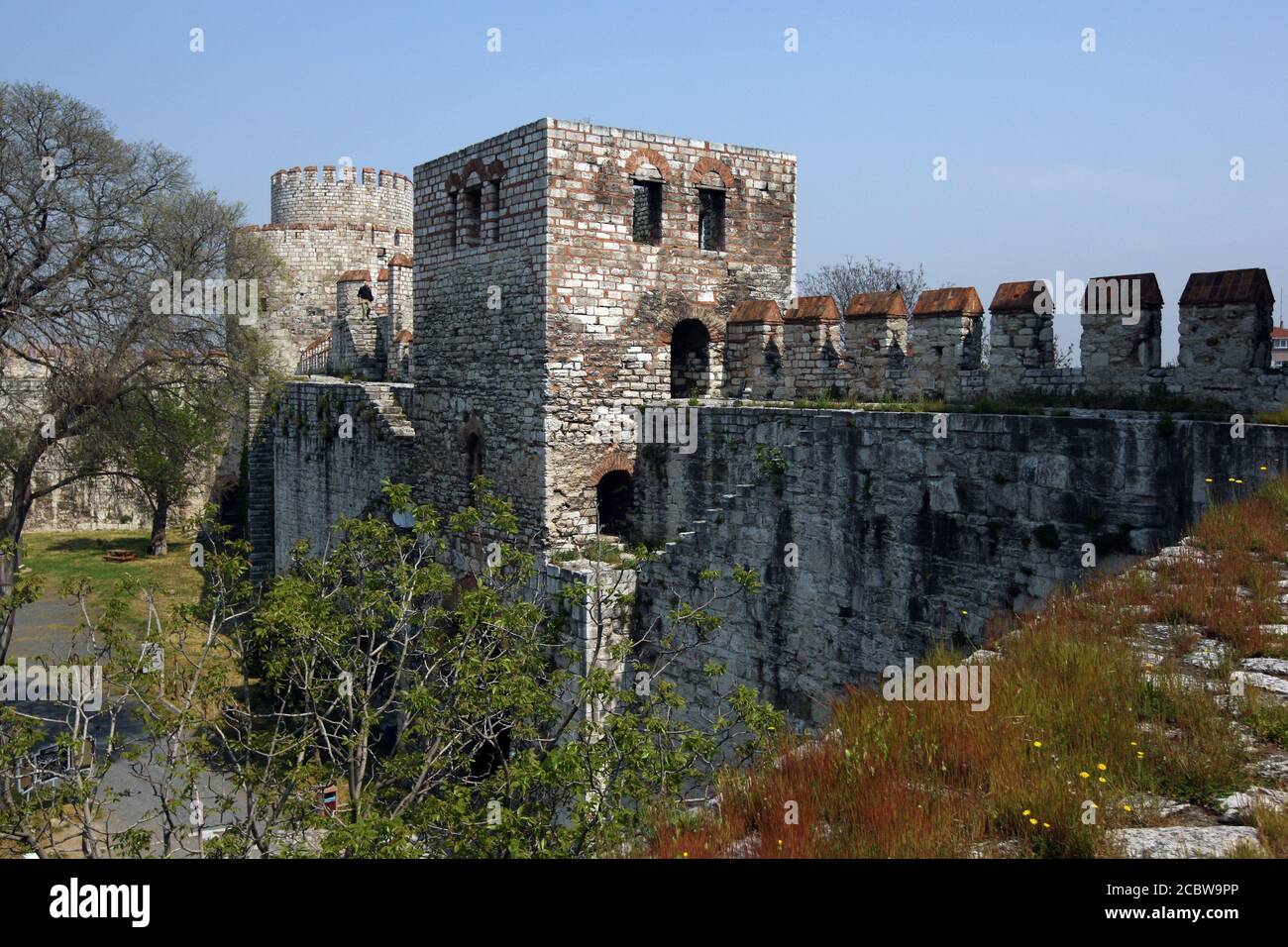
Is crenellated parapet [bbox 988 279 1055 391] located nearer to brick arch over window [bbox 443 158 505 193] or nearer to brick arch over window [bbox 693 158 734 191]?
brick arch over window [bbox 693 158 734 191]

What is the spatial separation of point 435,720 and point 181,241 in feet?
67.1

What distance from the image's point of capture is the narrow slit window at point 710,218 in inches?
549

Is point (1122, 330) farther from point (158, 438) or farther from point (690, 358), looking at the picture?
point (158, 438)

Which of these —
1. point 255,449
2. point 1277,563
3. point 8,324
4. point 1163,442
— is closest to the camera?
point 1277,563

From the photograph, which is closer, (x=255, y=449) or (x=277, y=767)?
(x=277, y=767)

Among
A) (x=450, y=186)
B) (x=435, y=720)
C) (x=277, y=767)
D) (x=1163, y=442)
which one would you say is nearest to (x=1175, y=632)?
(x=1163, y=442)

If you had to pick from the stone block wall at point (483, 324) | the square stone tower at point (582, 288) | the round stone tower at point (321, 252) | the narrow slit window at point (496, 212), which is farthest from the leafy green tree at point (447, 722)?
the round stone tower at point (321, 252)

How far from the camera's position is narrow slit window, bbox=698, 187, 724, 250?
45.7 feet

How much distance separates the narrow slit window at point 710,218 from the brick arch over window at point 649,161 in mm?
641

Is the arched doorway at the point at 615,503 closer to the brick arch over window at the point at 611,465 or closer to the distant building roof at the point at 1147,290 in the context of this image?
the brick arch over window at the point at 611,465

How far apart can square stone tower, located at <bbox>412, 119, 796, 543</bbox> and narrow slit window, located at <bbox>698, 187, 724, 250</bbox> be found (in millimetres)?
21

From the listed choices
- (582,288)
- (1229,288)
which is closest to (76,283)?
(582,288)
